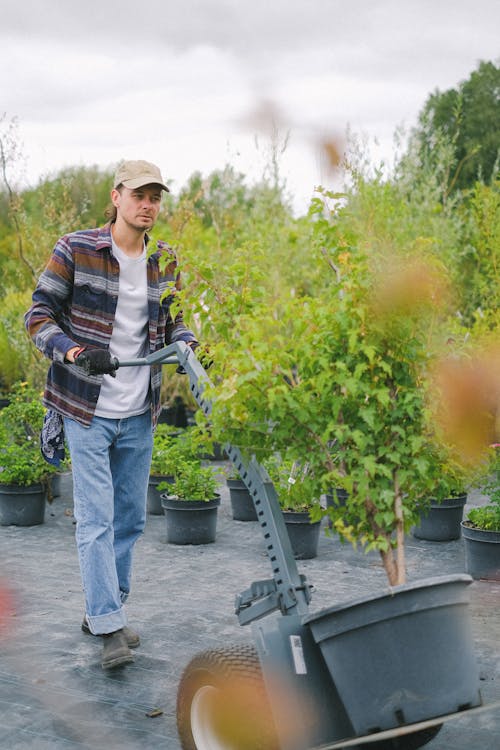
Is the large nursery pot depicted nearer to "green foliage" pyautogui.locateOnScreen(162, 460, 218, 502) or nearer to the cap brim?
the cap brim

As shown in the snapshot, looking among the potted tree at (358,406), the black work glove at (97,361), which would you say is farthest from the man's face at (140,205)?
the potted tree at (358,406)

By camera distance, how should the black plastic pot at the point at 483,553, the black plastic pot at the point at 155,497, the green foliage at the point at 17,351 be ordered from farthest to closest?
1. the green foliage at the point at 17,351
2. the black plastic pot at the point at 155,497
3. the black plastic pot at the point at 483,553

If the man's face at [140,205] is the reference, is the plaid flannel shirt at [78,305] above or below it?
below

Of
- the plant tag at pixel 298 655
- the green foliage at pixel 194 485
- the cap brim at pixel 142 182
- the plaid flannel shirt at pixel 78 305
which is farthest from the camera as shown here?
the green foliage at pixel 194 485

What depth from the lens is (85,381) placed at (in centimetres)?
356

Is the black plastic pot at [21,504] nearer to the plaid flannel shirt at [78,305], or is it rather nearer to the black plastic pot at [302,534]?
the black plastic pot at [302,534]

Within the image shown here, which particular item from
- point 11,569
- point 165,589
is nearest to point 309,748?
point 165,589

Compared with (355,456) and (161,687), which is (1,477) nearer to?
(161,687)

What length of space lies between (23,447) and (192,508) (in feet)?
5.35

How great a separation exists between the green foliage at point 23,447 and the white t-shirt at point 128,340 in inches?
118

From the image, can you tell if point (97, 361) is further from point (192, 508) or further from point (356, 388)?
point (192, 508)

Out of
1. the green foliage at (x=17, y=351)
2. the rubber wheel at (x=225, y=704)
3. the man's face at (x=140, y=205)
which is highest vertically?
the man's face at (x=140, y=205)

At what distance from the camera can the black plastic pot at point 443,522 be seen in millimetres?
5824

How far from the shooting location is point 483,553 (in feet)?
16.3
